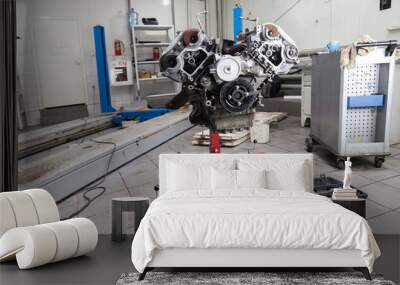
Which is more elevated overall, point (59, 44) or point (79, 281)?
point (59, 44)

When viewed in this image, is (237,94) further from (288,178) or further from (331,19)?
(331,19)

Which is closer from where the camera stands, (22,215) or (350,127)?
(22,215)

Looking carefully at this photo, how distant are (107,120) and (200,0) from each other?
2333 mm

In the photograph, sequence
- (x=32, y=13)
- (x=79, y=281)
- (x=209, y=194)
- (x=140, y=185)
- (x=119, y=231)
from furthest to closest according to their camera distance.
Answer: (x=32, y=13), (x=140, y=185), (x=119, y=231), (x=209, y=194), (x=79, y=281)

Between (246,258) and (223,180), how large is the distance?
1.92 ft

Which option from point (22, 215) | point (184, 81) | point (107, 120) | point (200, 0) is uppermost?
point (200, 0)

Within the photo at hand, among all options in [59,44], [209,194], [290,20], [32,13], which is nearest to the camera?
[209,194]

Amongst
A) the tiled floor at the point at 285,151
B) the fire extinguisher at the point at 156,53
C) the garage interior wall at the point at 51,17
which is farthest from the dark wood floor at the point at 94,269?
the garage interior wall at the point at 51,17

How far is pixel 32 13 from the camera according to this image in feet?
14.3

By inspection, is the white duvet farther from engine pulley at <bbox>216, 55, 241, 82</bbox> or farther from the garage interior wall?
the garage interior wall

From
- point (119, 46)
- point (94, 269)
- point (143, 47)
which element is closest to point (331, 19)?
point (143, 47)

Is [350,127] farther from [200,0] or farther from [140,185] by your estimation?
[140,185]

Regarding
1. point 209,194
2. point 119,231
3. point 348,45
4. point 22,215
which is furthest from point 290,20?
point 22,215

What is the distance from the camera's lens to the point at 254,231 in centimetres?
182
